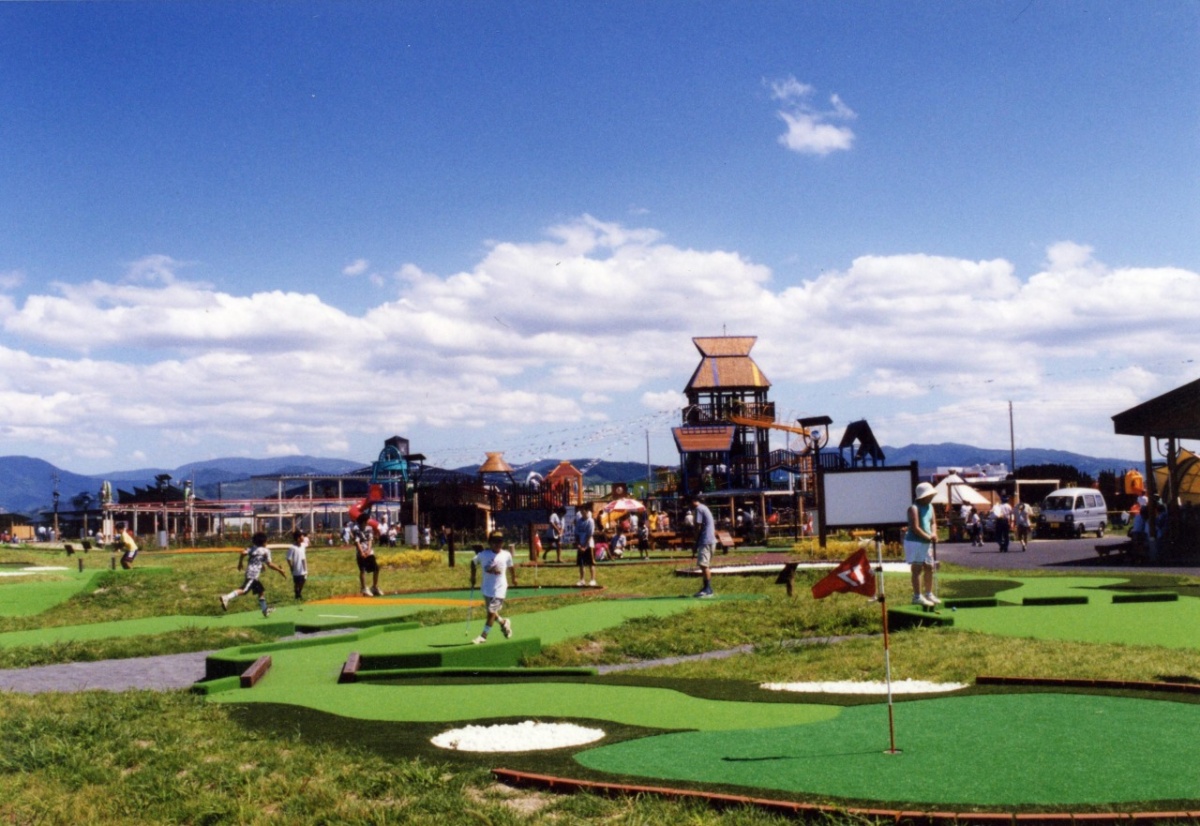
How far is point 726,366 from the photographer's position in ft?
209

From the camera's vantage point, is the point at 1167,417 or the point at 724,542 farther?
the point at 724,542

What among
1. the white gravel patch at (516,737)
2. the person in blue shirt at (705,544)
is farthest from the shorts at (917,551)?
the white gravel patch at (516,737)

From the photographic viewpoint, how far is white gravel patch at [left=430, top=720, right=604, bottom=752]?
7.99 metres

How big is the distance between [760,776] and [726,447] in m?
52.1

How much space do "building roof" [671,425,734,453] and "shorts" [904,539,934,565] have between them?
41.9 m

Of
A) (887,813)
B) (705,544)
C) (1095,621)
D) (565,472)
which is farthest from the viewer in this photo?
(565,472)

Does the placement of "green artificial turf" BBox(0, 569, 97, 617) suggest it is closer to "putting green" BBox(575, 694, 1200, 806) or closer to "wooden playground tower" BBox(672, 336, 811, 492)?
"putting green" BBox(575, 694, 1200, 806)

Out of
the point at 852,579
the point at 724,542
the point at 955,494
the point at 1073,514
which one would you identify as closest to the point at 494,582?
the point at 852,579

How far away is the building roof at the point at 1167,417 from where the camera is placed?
28.2 m

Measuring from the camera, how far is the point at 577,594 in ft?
73.5

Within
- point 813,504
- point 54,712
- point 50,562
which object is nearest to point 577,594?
point 54,712

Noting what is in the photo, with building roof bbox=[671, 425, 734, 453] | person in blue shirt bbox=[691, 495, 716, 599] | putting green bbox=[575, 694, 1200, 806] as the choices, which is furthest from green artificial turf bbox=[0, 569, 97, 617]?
building roof bbox=[671, 425, 734, 453]

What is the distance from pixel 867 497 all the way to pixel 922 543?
11221 mm

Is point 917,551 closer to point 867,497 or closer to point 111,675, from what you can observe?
point 111,675
